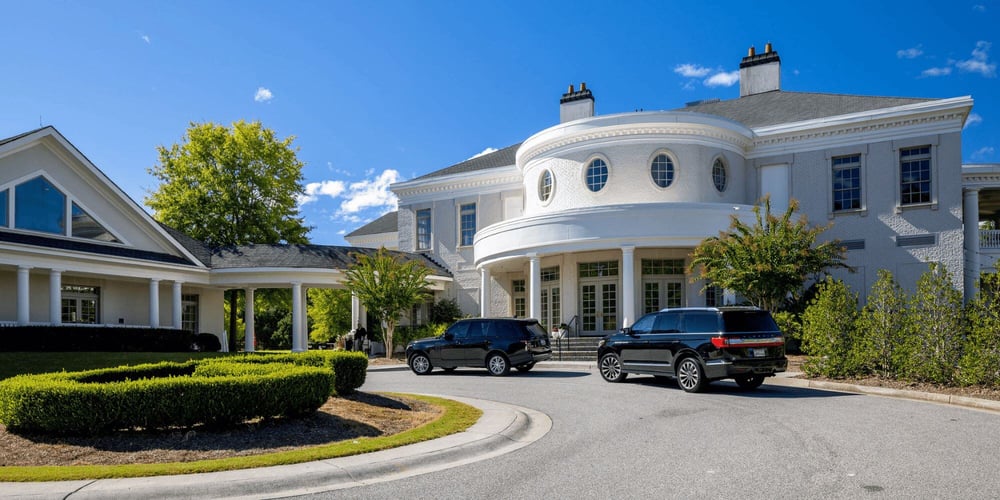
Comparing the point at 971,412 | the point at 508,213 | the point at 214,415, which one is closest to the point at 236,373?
the point at 214,415

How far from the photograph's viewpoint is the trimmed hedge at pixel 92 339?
70.0 feet

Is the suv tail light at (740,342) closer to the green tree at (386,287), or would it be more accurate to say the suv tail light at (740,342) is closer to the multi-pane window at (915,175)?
the green tree at (386,287)

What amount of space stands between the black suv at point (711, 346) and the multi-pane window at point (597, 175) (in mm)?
12481

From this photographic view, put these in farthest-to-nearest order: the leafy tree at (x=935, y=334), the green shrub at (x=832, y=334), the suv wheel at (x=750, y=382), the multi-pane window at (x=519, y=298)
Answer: the multi-pane window at (x=519, y=298) < the green shrub at (x=832, y=334) < the suv wheel at (x=750, y=382) < the leafy tree at (x=935, y=334)

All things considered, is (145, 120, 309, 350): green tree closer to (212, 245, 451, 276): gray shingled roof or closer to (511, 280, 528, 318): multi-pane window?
(212, 245, 451, 276): gray shingled roof

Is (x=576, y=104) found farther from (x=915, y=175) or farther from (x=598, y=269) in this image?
(x=915, y=175)

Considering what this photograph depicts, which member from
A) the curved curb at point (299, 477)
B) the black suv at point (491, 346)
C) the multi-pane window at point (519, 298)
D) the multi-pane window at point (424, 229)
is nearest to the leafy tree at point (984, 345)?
the curved curb at point (299, 477)

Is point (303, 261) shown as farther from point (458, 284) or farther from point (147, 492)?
point (147, 492)

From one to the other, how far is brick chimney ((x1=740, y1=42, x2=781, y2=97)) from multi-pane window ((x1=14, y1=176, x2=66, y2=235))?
28792 millimetres

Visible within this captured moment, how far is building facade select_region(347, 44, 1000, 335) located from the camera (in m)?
25.5

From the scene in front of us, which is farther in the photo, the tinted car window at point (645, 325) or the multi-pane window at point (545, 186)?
the multi-pane window at point (545, 186)

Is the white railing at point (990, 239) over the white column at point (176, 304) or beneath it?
over

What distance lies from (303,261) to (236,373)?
19649mm

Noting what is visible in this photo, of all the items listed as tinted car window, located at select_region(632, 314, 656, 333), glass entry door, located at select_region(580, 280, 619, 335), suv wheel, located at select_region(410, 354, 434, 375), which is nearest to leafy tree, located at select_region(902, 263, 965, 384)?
tinted car window, located at select_region(632, 314, 656, 333)
